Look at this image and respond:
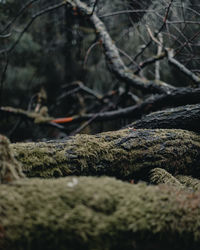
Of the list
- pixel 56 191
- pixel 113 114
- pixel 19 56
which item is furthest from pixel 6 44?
pixel 56 191

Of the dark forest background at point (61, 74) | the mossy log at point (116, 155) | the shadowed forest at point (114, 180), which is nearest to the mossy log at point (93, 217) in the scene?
the shadowed forest at point (114, 180)

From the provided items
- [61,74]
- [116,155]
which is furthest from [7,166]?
[61,74]

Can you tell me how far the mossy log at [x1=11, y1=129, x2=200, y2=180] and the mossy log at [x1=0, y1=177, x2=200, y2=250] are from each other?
1.84ft

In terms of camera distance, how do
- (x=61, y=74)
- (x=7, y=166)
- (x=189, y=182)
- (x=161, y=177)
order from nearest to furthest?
(x=7, y=166)
(x=161, y=177)
(x=189, y=182)
(x=61, y=74)

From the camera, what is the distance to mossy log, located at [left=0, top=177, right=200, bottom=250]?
90 cm

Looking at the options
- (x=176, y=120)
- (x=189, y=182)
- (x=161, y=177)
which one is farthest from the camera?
(x=176, y=120)

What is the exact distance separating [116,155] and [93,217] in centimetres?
89

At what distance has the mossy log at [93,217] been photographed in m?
0.90

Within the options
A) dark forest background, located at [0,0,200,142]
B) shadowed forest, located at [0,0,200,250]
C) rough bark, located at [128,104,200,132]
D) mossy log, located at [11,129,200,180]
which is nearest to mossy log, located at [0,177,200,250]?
shadowed forest, located at [0,0,200,250]

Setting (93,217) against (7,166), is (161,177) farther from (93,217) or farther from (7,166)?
(7,166)

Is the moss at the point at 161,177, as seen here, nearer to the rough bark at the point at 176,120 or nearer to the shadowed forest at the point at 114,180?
the shadowed forest at the point at 114,180

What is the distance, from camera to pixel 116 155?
1824mm

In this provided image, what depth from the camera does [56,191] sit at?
40.7 inches

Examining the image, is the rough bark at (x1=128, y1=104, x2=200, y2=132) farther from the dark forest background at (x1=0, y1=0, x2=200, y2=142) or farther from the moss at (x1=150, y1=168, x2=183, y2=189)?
the dark forest background at (x1=0, y1=0, x2=200, y2=142)
